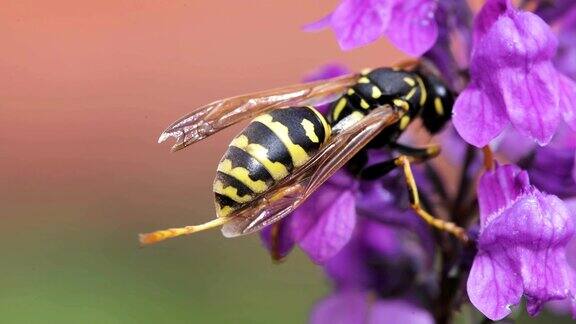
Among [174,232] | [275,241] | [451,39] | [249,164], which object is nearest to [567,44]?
[451,39]

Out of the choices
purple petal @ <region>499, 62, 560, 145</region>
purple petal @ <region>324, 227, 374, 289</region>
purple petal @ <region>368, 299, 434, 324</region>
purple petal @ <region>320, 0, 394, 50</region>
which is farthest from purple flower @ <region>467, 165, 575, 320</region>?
purple petal @ <region>324, 227, 374, 289</region>

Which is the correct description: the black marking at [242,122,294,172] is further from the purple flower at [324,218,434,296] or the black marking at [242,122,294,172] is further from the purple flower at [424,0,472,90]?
the purple flower at [324,218,434,296]

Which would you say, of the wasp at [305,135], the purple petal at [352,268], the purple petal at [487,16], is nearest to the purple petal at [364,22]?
the wasp at [305,135]

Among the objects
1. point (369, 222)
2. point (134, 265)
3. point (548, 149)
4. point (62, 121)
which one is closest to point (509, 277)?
point (548, 149)

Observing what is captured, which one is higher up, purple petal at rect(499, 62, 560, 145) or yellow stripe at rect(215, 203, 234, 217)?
yellow stripe at rect(215, 203, 234, 217)

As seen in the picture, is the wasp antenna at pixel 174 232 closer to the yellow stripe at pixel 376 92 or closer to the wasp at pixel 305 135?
the wasp at pixel 305 135

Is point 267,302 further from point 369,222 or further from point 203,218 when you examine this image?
point 369,222
